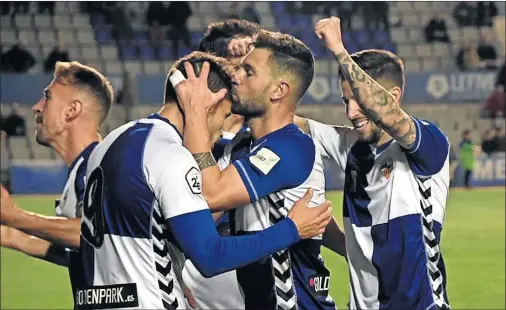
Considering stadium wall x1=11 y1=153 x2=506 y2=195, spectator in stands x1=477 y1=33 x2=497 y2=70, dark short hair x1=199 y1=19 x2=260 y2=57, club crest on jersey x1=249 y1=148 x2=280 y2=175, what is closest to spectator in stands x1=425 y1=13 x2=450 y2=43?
spectator in stands x1=477 y1=33 x2=497 y2=70

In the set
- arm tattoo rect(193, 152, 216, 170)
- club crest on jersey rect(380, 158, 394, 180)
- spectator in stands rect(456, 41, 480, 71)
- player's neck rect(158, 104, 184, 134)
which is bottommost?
spectator in stands rect(456, 41, 480, 71)

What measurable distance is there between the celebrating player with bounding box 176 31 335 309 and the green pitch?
20.7ft

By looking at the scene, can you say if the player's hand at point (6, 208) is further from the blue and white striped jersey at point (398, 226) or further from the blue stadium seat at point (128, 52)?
the blue stadium seat at point (128, 52)

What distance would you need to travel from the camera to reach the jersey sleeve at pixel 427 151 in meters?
4.25

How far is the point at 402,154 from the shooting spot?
450 cm

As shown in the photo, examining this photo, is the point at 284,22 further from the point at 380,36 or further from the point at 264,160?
the point at 264,160

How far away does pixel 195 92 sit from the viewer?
3.66 metres

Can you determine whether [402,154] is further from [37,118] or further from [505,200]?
[505,200]

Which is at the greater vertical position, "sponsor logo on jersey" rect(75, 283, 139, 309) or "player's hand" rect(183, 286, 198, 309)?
"sponsor logo on jersey" rect(75, 283, 139, 309)

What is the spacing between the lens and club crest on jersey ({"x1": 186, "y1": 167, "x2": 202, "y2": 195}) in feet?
11.2

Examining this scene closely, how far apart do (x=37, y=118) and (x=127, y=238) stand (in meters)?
1.60

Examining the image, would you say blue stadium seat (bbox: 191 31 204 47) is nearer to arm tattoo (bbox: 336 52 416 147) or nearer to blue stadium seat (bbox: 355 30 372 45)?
blue stadium seat (bbox: 355 30 372 45)

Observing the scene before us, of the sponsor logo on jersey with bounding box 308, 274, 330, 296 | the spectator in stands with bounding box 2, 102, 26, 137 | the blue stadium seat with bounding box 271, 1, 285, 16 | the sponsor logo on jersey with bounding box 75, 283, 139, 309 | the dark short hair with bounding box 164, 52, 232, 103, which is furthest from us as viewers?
the blue stadium seat with bounding box 271, 1, 285, 16

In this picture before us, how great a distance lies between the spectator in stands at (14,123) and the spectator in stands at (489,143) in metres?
11.0
